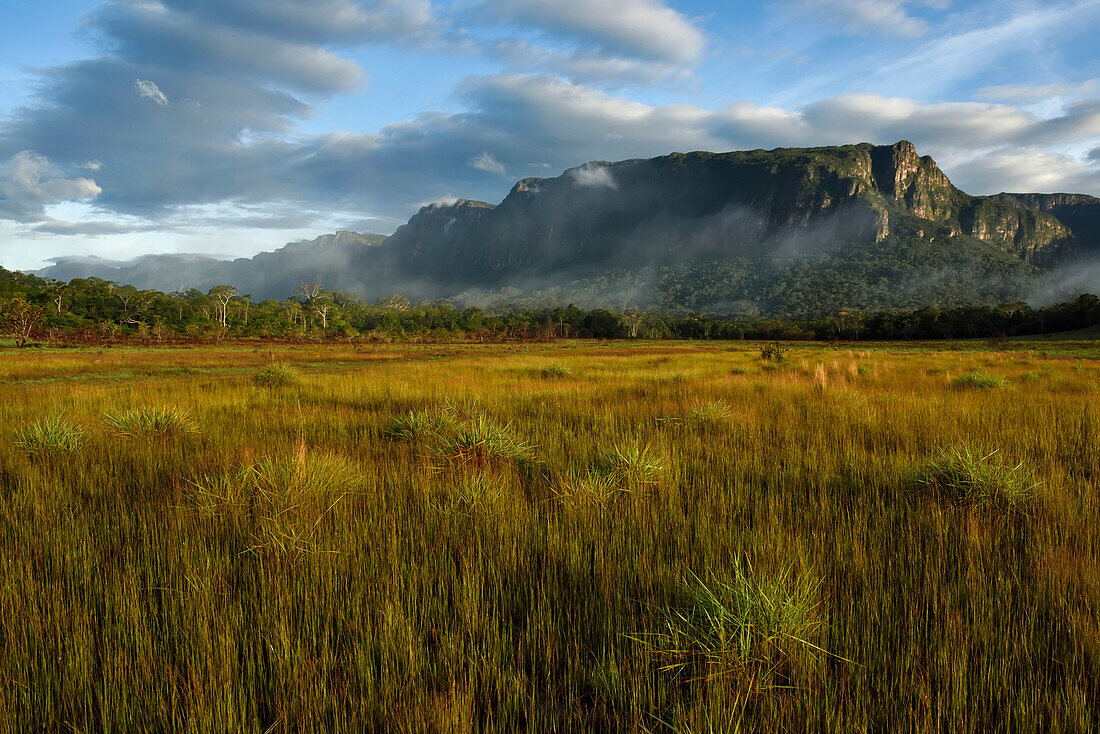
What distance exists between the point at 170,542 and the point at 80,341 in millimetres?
76786

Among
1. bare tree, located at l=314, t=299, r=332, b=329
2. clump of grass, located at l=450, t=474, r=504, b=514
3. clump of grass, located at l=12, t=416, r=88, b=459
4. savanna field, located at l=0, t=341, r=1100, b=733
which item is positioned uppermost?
bare tree, located at l=314, t=299, r=332, b=329

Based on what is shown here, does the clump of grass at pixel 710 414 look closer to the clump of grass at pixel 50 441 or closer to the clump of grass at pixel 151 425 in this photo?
the clump of grass at pixel 151 425

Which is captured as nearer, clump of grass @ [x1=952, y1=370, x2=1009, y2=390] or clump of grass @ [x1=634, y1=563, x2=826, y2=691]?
clump of grass @ [x1=634, y1=563, x2=826, y2=691]

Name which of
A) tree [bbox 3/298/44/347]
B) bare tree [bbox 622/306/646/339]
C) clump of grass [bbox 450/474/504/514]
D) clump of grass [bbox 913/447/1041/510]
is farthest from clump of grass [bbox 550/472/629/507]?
bare tree [bbox 622/306/646/339]

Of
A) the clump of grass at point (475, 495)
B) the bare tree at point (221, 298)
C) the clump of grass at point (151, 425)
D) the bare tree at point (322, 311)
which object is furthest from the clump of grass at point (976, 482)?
→ the bare tree at point (221, 298)

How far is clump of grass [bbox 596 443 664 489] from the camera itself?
151 inches

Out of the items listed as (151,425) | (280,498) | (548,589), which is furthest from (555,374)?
(548,589)

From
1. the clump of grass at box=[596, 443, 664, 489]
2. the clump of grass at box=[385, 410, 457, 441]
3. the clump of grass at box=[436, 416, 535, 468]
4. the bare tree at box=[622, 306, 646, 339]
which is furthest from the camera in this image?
the bare tree at box=[622, 306, 646, 339]

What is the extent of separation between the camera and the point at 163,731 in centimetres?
153

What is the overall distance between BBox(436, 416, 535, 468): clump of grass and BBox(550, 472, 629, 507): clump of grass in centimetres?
113

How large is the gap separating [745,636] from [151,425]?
7241mm

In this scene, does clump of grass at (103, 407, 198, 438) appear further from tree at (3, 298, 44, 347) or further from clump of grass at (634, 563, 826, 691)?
tree at (3, 298, 44, 347)

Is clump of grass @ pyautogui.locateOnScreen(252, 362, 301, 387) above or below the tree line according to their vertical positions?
below

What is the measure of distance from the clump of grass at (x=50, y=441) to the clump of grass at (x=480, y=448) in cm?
418
